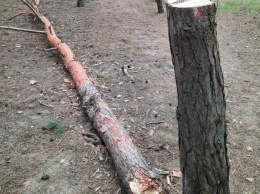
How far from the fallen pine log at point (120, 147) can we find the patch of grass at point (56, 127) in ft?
1.40

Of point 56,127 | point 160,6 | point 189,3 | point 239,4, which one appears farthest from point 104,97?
point 239,4

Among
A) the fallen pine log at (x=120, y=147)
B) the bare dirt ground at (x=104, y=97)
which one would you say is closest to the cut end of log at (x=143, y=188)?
the fallen pine log at (x=120, y=147)

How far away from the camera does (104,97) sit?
15.2ft

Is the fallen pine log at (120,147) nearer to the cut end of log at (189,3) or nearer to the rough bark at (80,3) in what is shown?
the cut end of log at (189,3)

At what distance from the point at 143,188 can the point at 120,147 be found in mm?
667

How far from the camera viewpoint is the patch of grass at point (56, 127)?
381cm

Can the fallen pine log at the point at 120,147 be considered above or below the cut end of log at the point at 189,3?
below

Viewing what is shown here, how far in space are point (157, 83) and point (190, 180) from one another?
117 inches

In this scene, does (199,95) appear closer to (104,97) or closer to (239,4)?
(104,97)

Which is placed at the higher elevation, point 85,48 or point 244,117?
point 85,48

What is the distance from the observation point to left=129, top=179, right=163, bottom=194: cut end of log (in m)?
2.62

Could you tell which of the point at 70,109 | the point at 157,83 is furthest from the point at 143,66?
the point at 70,109

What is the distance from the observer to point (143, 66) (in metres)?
5.61

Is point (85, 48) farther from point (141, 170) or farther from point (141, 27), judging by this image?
point (141, 170)
